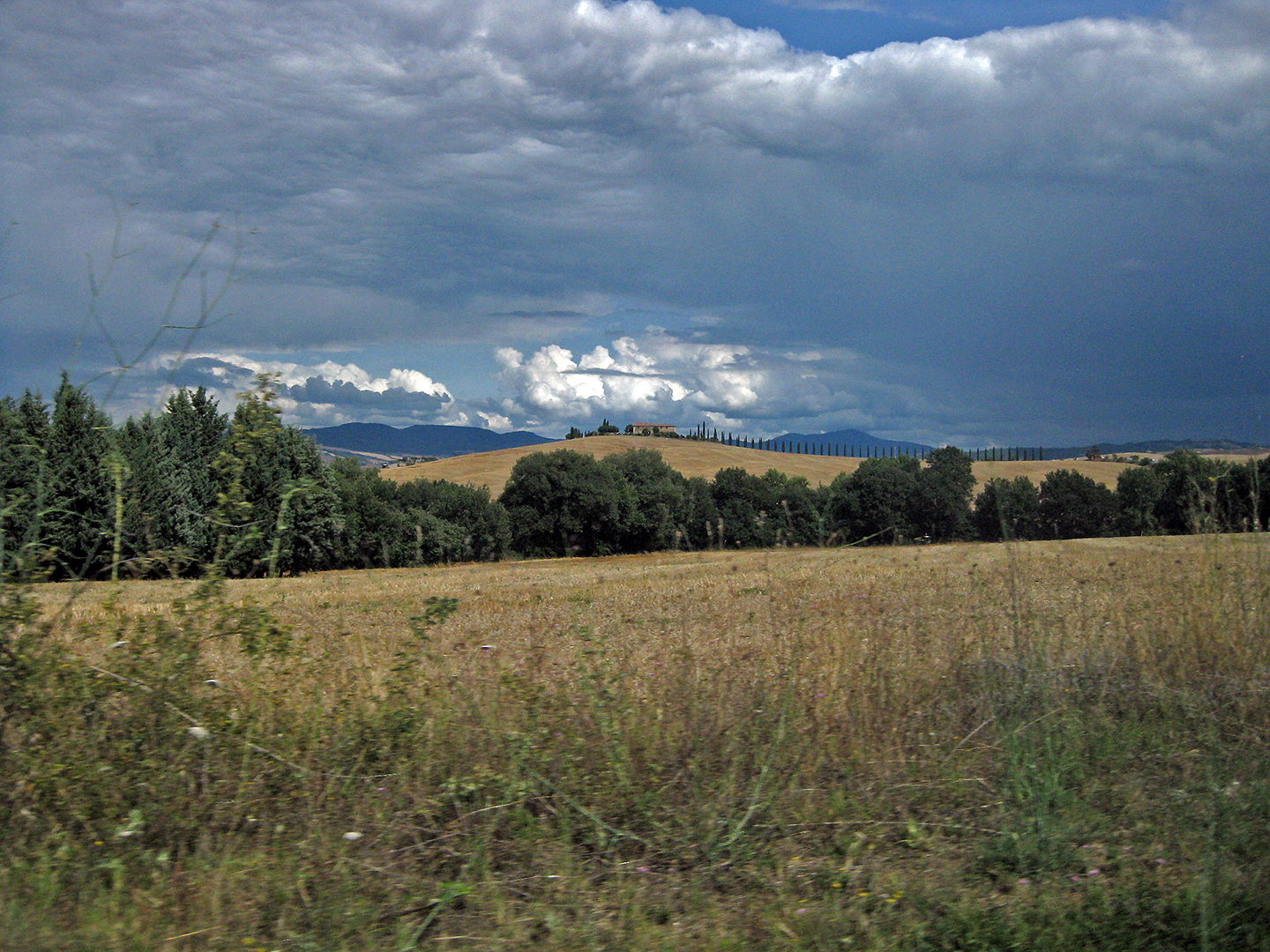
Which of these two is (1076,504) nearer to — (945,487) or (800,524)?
(945,487)

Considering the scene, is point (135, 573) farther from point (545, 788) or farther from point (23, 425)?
point (545, 788)

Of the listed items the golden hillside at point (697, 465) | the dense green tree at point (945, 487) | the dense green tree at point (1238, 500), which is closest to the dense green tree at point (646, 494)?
the golden hillside at point (697, 465)

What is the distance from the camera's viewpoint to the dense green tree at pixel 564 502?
247ft

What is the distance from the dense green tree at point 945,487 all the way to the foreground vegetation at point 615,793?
223ft

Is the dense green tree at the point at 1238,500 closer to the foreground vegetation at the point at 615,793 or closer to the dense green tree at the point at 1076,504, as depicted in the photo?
the foreground vegetation at the point at 615,793

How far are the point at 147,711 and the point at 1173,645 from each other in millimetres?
6638

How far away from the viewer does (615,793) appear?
4441mm

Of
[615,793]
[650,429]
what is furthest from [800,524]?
[650,429]

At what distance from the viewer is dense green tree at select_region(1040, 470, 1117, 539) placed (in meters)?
74.9

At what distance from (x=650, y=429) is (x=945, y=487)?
71.1m

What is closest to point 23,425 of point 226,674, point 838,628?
point 226,674

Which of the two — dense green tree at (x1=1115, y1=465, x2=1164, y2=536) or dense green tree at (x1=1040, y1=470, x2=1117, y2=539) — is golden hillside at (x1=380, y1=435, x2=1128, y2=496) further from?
dense green tree at (x1=1040, y1=470, x2=1117, y2=539)

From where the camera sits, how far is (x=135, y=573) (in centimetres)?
509

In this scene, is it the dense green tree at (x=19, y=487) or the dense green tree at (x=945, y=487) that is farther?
the dense green tree at (x=945, y=487)
